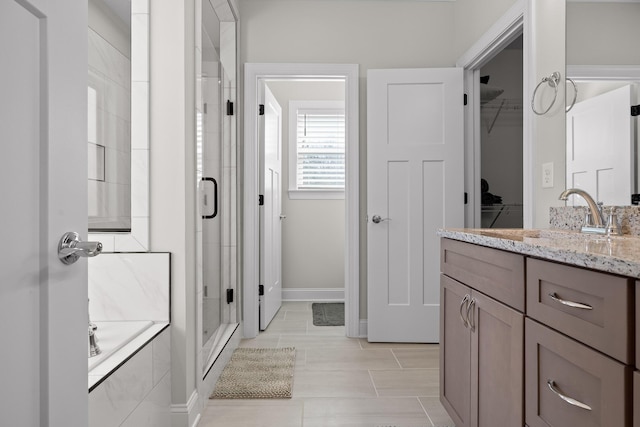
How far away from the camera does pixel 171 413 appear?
5.75 ft

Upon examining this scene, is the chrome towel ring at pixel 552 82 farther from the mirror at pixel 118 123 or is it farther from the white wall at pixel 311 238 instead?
the white wall at pixel 311 238

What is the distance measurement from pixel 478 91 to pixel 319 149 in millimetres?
1816

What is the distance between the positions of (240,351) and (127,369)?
151 cm

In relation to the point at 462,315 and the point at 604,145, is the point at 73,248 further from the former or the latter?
Result: the point at 604,145

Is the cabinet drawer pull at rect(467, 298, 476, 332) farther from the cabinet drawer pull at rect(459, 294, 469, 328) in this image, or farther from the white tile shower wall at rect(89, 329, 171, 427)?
the white tile shower wall at rect(89, 329, 171, 427)

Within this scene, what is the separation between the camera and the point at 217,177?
271 centimetres

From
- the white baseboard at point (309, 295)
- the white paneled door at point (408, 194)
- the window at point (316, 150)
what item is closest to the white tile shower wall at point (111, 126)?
the white paneled door at point (408, 194)

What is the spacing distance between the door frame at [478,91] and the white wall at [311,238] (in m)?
1.63

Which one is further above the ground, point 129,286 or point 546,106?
point 546,106

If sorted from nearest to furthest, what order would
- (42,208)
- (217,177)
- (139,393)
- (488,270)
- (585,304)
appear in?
(42,208) < (585,304) < (488,270) < (139,393) < (217,177)

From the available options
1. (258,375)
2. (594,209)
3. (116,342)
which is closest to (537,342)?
(594,209)

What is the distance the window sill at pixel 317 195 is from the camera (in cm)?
439

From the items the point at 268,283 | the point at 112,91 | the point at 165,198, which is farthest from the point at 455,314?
the point at 268,283

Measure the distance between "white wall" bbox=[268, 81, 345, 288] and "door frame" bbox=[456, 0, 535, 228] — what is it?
5.35 ft
